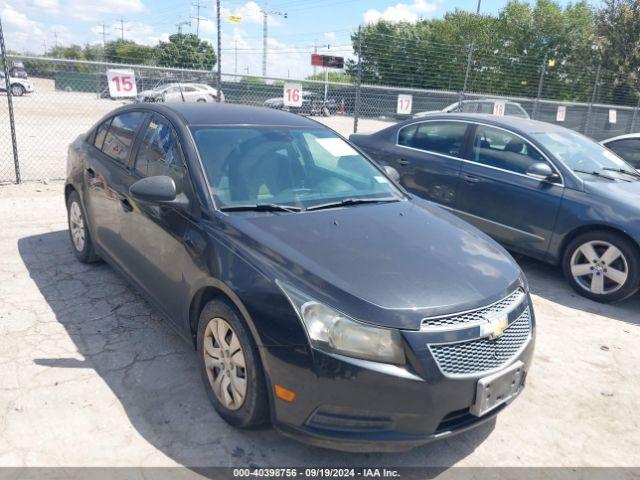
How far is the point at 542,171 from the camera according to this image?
500 cm

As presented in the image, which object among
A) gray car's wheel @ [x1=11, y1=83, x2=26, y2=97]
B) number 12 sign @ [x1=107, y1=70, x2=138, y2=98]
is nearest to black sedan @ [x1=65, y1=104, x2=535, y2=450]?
number 12 sign @ [x1=107, y1=70, x2=138, y2=98]

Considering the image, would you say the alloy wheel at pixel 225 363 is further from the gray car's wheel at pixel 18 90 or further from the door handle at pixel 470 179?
the gray car's wheel at pixel 18 90

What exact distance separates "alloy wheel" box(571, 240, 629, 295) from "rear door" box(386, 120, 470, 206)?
1508 mm

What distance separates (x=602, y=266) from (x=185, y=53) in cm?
4413

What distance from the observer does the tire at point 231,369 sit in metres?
2.42

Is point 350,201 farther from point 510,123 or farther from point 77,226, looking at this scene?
point 510,123

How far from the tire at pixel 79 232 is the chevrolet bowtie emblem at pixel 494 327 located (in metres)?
3.48

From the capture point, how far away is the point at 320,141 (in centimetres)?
378

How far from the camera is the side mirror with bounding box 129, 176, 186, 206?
2.92m

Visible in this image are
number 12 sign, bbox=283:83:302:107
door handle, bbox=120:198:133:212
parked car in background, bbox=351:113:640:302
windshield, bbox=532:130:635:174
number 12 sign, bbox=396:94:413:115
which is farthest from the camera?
number 12 sign, bbox=396:94:413:115

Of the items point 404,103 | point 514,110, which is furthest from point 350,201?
point 514,110

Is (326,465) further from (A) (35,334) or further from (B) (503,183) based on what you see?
(B) (503,183)

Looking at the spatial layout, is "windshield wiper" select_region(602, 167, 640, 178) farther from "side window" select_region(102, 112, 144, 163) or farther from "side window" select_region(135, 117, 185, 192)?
"side window" select_region(102, 112, 144, 163)

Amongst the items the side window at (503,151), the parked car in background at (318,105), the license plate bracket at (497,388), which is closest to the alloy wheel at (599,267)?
the side window at (503,151)
